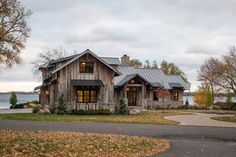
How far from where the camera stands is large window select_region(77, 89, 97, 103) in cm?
4300

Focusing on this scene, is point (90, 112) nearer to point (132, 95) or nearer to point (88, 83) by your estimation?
point (88, 83)

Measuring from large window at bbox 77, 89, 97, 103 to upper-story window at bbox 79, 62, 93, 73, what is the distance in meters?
2.19

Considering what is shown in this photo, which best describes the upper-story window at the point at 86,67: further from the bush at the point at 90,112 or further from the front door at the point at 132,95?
the front door at the point at 132,95

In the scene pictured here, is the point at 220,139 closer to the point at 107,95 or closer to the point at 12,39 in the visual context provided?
the point at 12,39

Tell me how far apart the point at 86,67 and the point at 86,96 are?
323cm

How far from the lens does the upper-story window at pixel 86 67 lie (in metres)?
42.9

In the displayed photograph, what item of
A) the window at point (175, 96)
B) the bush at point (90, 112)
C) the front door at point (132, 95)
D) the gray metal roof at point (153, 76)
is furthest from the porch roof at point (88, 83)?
the window at point (175, 96)

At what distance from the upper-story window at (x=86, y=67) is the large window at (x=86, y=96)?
2.19 metres

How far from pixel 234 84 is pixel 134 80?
16553mm

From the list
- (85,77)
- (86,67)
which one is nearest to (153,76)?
(86,67)

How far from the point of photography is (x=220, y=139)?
21.4 meters

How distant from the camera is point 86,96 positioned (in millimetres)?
43188

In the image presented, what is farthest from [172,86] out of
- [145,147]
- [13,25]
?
[145,147]

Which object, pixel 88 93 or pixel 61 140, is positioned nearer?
pixel 61 140
